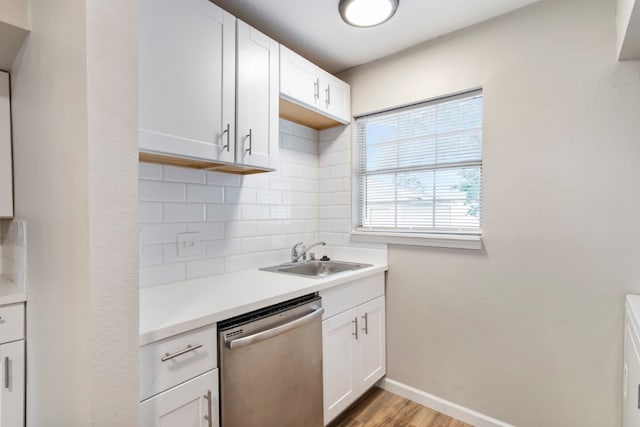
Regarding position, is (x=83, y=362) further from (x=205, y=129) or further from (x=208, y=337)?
(x=205, y=129)

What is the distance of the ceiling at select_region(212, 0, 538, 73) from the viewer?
1738mm

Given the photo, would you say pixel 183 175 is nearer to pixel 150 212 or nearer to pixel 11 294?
pixel 150 212

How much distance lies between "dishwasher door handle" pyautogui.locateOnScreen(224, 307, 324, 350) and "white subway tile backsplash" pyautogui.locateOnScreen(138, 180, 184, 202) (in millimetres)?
854

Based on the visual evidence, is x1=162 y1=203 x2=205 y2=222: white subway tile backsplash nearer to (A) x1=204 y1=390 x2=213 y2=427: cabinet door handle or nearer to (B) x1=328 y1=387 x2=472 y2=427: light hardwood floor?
(A) x1=204 y1=390 x2=213 y2=427: cabinet door handle

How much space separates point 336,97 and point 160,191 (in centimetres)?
136

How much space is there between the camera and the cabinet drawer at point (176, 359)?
3.41ft

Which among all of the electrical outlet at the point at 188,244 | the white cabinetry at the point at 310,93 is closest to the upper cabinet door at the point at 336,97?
the white cabinetry at the point at 310,93

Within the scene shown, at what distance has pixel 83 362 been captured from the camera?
0.87 metres

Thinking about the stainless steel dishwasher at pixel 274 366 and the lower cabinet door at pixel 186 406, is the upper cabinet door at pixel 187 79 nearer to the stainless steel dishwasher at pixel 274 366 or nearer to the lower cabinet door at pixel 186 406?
the stainless steel dishwasher at pixel 274 366

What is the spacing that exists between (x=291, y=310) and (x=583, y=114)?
174 cm

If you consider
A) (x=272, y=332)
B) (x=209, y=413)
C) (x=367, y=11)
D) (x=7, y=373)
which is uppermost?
(x=367, y=11)

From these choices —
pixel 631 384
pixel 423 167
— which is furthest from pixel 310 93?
Answer: pixel 631 384

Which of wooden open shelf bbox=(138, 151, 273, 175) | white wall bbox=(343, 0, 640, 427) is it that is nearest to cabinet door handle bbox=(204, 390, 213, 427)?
wooden open shelf bbox=(138, 151, 273, 175)

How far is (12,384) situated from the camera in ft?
4.19
